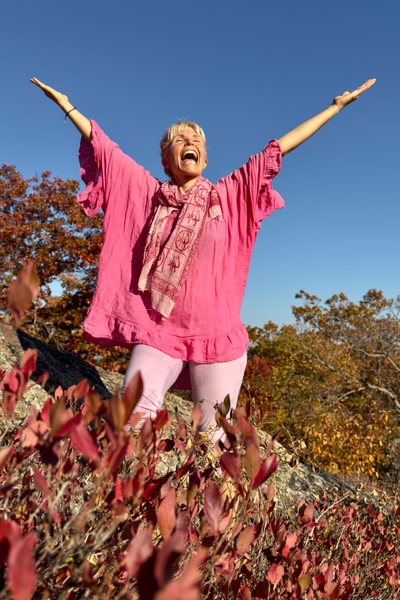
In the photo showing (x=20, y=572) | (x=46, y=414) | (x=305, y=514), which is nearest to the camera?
(x=20, y=572)

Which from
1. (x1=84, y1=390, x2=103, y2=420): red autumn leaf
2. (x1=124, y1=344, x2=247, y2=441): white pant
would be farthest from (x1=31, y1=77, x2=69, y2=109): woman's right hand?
(x1=84, y1=390, x2=103, y2=420): red autumn leaf

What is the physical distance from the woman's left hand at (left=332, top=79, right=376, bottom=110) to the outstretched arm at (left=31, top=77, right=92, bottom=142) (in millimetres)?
1541

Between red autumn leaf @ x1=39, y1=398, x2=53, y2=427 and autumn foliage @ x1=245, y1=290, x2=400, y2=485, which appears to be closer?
red autumn leaf @ x1=39, y1=398, x2=53, y2=427

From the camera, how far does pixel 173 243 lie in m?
2.36

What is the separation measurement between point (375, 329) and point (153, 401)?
12.1 meters

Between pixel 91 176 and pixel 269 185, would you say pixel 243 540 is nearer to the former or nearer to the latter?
pixel 269 185

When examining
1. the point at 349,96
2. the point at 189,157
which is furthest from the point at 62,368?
the point at 349,96

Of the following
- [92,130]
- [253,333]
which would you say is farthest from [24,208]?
[92,130]

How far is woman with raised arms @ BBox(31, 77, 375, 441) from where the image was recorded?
91.6 inches

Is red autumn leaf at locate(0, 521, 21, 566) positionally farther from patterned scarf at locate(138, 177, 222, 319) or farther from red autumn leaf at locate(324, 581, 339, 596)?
patterned scarf at locate(138, 177, 222, 319)

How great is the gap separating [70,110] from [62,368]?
2.59 metres

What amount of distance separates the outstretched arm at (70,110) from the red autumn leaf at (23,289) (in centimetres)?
215

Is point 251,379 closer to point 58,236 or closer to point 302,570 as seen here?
point 58,236

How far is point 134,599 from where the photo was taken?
0.78 metres
